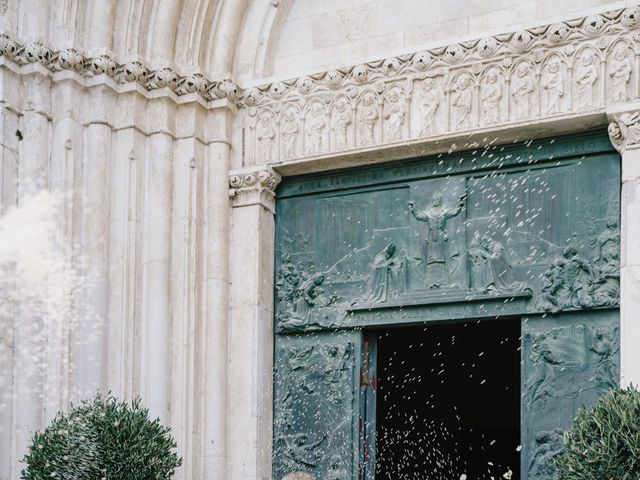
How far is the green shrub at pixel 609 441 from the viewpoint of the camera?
27.4 feet

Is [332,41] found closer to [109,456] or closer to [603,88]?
[603,88]

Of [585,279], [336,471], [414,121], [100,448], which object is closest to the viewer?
[100,448]

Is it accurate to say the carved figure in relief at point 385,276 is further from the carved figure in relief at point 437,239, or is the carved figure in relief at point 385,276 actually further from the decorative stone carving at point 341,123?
the decorative stone carving at point 341,123

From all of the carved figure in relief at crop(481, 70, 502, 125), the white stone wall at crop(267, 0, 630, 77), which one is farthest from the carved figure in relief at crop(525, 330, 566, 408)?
the white stone wall at crop(267, 0, 630, 77)

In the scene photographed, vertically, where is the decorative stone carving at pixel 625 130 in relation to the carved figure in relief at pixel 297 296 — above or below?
above

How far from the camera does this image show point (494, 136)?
428 inches

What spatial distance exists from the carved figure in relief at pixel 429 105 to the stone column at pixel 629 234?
1515 mm

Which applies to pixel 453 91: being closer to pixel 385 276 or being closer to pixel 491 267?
pixel 491 267

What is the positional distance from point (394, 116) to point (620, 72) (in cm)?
197

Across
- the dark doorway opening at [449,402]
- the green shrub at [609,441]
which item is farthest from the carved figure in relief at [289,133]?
the green shrub at [609,441]

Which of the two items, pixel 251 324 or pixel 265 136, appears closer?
pixel 251 324

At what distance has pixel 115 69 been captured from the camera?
1161cm

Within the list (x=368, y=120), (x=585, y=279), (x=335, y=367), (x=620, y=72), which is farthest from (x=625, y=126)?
(x=335, y=367)

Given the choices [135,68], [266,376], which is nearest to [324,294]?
[266,376]
